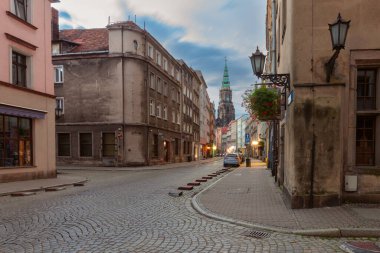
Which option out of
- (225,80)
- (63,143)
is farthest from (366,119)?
(225,80)

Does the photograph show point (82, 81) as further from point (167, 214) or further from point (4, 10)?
point (167, 214)

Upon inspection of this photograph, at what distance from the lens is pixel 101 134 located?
33.8m

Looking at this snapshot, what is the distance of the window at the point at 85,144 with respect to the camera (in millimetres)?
34250

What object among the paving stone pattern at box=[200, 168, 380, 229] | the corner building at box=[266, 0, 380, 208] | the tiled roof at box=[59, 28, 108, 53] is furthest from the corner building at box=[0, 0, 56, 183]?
the tiled roof at box=[59, 28, 108, 53]

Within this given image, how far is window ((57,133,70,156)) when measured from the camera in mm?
34844

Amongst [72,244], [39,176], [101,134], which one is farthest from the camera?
A: [101,134]

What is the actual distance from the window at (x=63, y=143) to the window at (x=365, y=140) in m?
29.9

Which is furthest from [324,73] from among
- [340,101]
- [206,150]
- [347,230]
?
[206,150]

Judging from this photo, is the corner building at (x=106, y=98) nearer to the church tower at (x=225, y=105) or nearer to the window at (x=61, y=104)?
the window at (x=61, y=104)

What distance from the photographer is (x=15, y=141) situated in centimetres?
1814

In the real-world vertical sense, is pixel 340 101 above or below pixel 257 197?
above

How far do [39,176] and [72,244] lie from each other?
14396 mm

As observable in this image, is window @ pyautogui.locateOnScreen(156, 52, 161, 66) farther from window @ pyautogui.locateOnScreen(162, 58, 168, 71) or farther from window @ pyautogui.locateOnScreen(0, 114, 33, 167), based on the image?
window @ pyautogui.locateOnScreen(0, 114, 33, 167)

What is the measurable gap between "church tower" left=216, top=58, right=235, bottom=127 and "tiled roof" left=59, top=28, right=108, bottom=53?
399 feet
